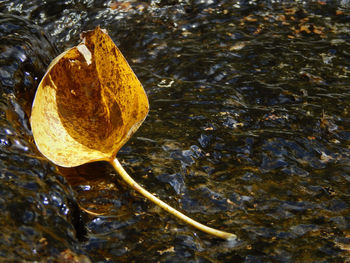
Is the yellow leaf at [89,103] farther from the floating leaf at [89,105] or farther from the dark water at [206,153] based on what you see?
the dark water at [206,153]

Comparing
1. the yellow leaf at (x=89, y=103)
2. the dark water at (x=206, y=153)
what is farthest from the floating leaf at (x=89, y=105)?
the dark water at (x=206, y=153)

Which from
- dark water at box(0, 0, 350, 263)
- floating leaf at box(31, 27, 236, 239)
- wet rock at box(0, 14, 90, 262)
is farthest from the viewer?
floating leaf at box(31, 27, 236, 239)

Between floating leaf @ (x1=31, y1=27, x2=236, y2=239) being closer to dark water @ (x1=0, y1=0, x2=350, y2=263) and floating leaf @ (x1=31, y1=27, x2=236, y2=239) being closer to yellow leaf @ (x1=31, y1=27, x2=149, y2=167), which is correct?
yellow leaf @ (x1=31, y1=27, x2=149, y2=167)

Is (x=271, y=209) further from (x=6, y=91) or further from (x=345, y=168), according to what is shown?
(x=6, y=91)

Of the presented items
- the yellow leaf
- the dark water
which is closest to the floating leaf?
the yellow leaf

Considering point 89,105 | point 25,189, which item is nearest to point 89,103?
point 89,105

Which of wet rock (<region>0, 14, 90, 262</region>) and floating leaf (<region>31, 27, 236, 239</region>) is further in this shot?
floating leaf (<region>31, 27, 236, 239</region>)

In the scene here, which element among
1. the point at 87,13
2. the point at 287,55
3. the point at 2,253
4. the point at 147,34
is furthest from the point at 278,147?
the point at 87,13
